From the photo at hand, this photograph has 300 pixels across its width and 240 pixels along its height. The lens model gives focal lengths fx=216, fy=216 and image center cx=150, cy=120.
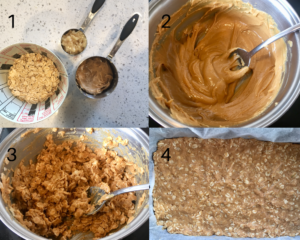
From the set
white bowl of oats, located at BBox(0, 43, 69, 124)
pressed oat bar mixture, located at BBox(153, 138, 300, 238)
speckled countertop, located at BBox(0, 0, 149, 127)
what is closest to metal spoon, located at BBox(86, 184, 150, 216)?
pressed oat bar mixture, located at BBox(153, 138, 300, 238)

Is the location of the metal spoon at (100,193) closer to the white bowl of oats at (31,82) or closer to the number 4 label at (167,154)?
the number 4 label at (167,154)

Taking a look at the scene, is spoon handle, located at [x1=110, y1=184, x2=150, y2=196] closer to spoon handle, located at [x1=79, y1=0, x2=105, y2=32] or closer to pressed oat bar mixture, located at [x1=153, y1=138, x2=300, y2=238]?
pressed oat bar mixture, located at [x1=153, y1=138, x2=300, y2=238]

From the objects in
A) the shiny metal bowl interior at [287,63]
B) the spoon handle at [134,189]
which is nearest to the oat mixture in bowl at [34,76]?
the shiny metal bowl interior at [287,63]

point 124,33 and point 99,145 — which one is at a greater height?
Result: point 124,33

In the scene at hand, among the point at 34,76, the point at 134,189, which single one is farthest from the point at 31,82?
the point at 134,189

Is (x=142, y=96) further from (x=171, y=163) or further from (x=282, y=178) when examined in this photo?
(x=282, y=178)

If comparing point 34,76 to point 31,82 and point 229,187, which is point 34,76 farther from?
point 229,187

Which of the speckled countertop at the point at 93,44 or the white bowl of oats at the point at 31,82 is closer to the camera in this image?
the white bowl of oats at the point at 31,82
